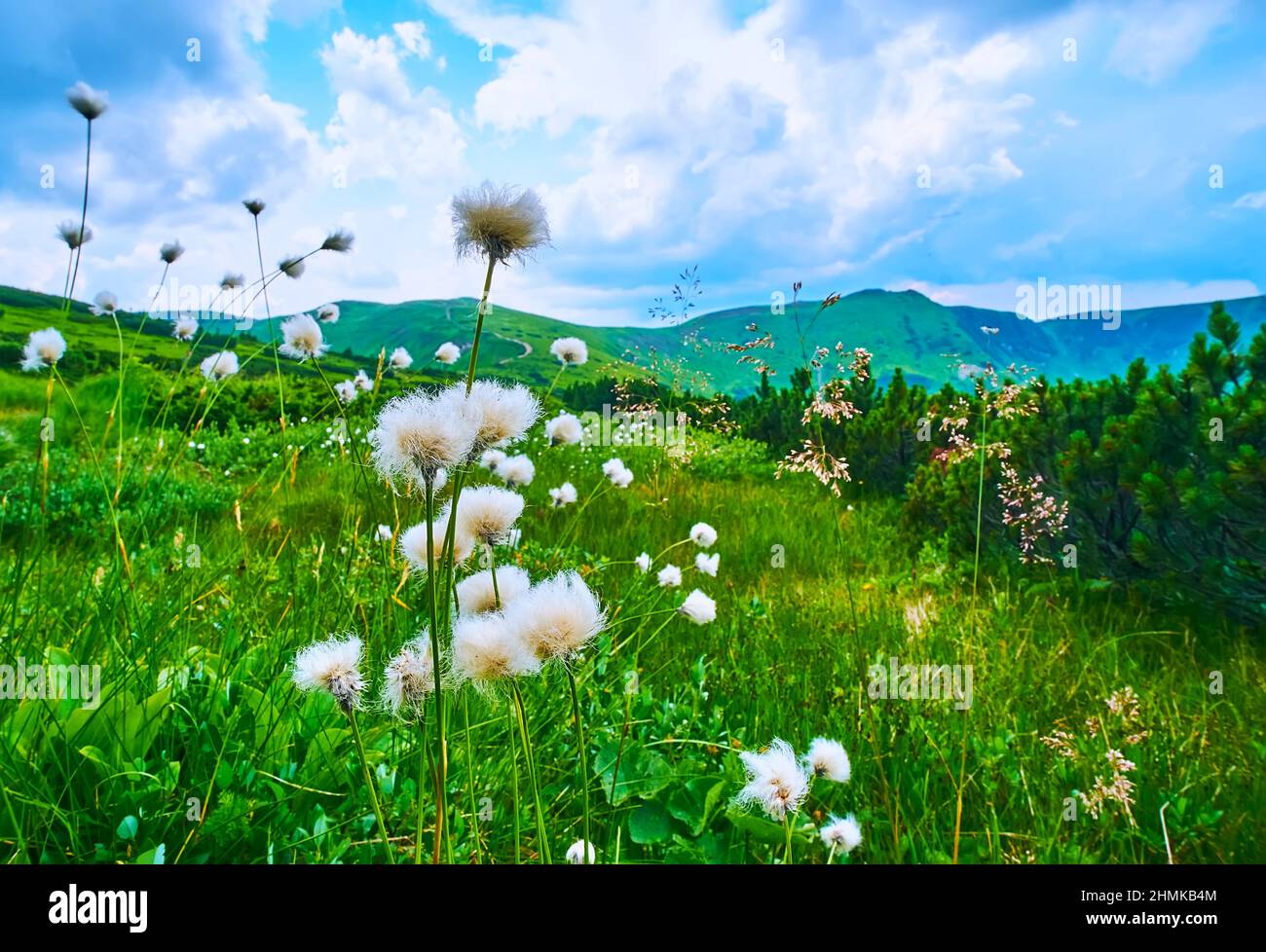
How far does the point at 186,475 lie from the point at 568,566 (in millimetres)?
3644

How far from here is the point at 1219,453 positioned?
9.60ft

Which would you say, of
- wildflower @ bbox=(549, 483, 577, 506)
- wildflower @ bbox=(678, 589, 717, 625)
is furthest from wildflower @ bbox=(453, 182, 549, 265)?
wildflower @ bbox=(549, 483, 577, 506)

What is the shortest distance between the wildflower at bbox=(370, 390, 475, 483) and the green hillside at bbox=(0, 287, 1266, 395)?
384 mm

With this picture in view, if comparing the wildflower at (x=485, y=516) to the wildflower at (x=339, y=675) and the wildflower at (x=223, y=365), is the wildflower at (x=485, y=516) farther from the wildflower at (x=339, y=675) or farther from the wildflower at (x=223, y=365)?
the wildflower at (x=223, y=365)

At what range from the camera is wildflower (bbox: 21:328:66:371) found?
2135mm

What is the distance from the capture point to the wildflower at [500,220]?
96 cm

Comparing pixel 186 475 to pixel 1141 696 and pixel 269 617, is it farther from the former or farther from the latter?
pixel 1141 696

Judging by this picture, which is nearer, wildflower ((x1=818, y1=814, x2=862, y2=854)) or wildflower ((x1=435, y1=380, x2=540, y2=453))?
wildflower ((x1=435, y1=380, x2=540, y2=453))

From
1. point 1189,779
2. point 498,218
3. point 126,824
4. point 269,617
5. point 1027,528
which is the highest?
point 498,218

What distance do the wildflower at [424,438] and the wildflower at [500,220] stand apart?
0.89ft

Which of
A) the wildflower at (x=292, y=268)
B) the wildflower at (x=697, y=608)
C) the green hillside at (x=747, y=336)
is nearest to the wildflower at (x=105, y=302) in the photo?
the green hillside at (x=747, y=336)

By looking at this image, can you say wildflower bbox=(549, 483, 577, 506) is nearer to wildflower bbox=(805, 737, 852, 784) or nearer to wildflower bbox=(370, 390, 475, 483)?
wildflower bbox=(805, 737, 852, 784)

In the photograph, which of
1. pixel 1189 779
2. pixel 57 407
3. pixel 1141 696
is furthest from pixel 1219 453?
pixel 57 407
